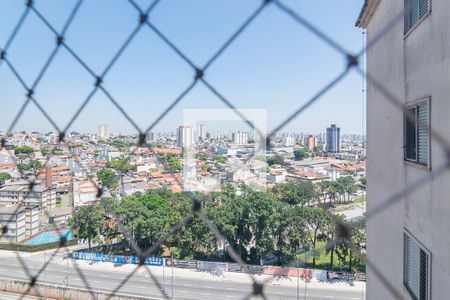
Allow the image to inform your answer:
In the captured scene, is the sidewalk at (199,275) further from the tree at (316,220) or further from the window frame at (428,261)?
the window frame at (428,261)

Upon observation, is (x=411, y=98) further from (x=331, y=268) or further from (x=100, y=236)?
(x=100, y=236)

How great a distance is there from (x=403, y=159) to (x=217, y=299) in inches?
184

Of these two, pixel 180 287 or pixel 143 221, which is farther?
pixel 143 221

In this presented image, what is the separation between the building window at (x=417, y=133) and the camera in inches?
29.2

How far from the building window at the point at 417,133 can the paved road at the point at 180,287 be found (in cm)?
430

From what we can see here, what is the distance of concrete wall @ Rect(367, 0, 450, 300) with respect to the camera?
26.0 inches

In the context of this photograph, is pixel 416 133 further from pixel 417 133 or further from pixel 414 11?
pixel 414 11

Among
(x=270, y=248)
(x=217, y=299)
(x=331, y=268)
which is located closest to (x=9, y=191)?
(x=217, y=299)

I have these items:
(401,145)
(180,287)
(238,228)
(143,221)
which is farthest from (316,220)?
(401,145)

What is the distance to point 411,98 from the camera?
82 cm

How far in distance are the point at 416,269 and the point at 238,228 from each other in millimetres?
5096

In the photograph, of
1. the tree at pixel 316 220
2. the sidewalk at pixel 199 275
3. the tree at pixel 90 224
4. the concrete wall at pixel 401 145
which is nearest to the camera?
the concrete wall at pixel 401 145

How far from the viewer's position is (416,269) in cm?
81

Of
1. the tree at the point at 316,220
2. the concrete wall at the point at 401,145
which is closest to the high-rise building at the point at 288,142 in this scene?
the concrete wall at the point at 401,145
